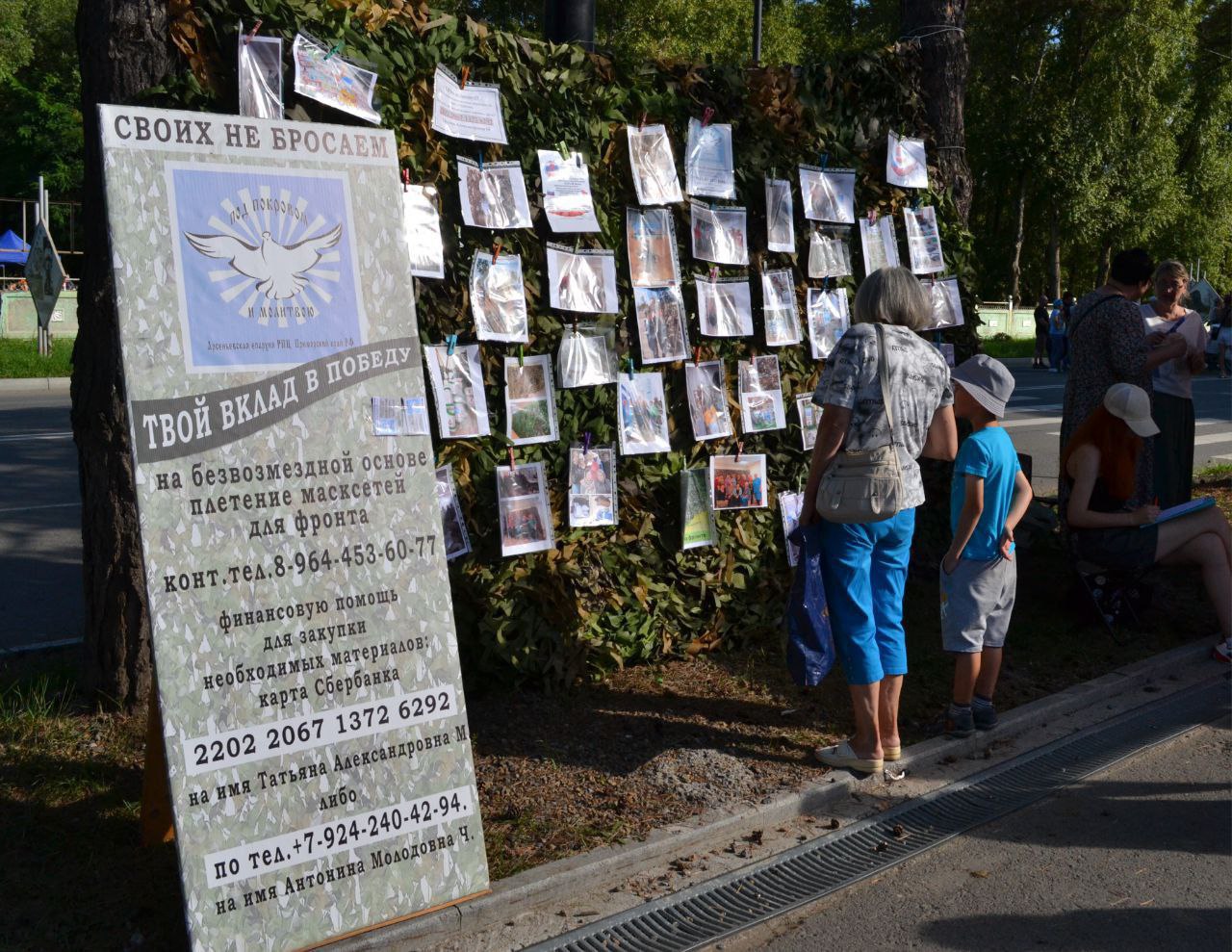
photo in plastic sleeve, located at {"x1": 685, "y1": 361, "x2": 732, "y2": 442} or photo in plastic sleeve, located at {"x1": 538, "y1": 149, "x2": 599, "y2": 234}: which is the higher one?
photo in plastic sleeve, located at {"x1": 538, "y1": 149, "x2": 599, "y2": 234}

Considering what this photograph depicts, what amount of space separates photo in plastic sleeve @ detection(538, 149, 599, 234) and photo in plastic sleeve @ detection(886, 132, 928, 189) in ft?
7.08

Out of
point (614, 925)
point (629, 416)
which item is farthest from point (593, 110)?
point (614, 925)

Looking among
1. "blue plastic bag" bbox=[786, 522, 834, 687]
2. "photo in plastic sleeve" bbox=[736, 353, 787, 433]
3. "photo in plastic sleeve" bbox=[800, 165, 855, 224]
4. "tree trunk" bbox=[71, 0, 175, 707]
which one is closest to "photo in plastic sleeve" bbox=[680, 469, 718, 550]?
"photo in plastic sleeve" bbox=[736, 353, 787, 433]

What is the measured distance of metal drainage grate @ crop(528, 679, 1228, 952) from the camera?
354cm

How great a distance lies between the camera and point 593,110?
520cm

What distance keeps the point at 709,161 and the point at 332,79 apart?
1.99 metres

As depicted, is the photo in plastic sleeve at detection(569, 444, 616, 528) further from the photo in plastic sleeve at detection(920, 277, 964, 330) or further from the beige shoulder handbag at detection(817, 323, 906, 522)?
the photo in plastic sleeve at detection(920, 277, 964, 330)

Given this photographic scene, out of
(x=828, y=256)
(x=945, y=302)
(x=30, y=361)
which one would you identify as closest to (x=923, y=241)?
(x=945, y=302)

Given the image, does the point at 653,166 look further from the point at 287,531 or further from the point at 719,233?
the point at 287,531

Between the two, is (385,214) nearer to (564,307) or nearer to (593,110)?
(564,307)

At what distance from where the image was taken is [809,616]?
4.48m

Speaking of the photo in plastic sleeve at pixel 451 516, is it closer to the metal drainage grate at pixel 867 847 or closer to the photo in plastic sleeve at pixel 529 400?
the photo in plastic sleeve at pixel 529 400

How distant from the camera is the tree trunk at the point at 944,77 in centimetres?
699

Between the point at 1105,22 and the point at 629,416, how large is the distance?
40.7 metres
